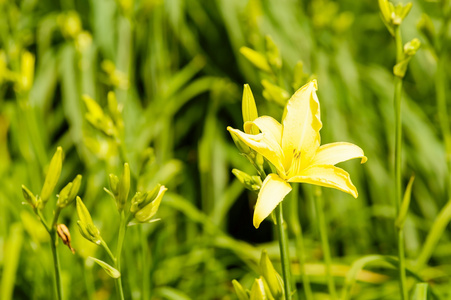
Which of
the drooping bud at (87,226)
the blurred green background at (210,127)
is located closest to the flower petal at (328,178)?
the drooping bud at (87,226)

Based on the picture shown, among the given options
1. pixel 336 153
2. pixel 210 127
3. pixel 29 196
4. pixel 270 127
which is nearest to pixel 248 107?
pixel 270 127

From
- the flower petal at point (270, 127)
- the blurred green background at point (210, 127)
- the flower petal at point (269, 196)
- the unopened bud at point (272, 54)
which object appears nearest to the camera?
the flower petal at point (269, 196)

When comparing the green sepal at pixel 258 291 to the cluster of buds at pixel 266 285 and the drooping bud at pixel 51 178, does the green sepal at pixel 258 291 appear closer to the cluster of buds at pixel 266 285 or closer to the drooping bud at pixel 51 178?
the cluster of buds at pixel 266 285

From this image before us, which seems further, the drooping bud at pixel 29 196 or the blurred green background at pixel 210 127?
the blurred green background at pixel 210 127

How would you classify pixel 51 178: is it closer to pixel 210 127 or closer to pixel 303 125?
pixel 303 125

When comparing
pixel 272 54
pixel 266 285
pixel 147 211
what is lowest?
pixel 266 285

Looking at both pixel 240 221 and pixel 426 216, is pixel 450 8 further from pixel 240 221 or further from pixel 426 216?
pixel 240 221

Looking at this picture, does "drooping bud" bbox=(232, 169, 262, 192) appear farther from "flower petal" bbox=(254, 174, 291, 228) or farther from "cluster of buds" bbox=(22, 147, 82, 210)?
"cluster of buds" bbox=(22, 147, 82, 210)
